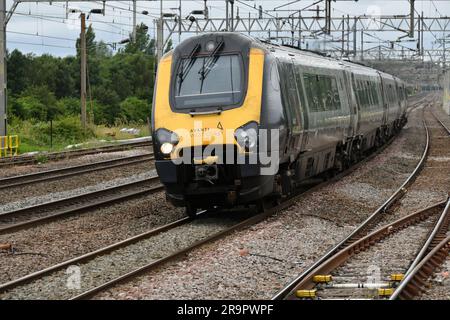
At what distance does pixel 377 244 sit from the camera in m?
11.0

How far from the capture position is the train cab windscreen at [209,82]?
1243 centimetres

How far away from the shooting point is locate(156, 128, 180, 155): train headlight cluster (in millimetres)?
12281

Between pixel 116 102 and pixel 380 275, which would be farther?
pixel 116 102

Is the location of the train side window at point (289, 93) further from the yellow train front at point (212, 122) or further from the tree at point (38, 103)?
the tree at point (38, 103)

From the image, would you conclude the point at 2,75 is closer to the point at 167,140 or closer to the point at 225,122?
the point at 167,140

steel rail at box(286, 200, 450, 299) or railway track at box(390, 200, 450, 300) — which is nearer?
railway track at box(390, 200, 450, 300)

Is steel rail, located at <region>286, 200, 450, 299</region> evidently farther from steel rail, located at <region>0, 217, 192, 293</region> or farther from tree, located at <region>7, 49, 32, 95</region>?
tree, located at <region>7, 49, 32, 95</region>

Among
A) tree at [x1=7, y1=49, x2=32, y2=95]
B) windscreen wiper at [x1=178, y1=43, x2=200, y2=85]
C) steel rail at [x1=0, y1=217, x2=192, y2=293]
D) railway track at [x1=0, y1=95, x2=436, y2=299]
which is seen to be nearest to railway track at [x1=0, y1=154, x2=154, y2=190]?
windscreen wiper at [x1=178, y1=43, x2=200, y2=85]

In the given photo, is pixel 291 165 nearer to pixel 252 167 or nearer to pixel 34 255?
pixel 252 167

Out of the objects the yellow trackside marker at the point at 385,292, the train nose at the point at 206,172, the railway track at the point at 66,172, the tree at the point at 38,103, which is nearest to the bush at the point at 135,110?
the tree at the point at 38,103

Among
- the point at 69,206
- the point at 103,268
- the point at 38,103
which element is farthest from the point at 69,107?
the point at 103,268

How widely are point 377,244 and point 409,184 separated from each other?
769 centimetres

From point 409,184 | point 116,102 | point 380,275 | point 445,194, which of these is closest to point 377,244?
point 380,275

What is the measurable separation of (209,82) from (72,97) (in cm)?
5462
